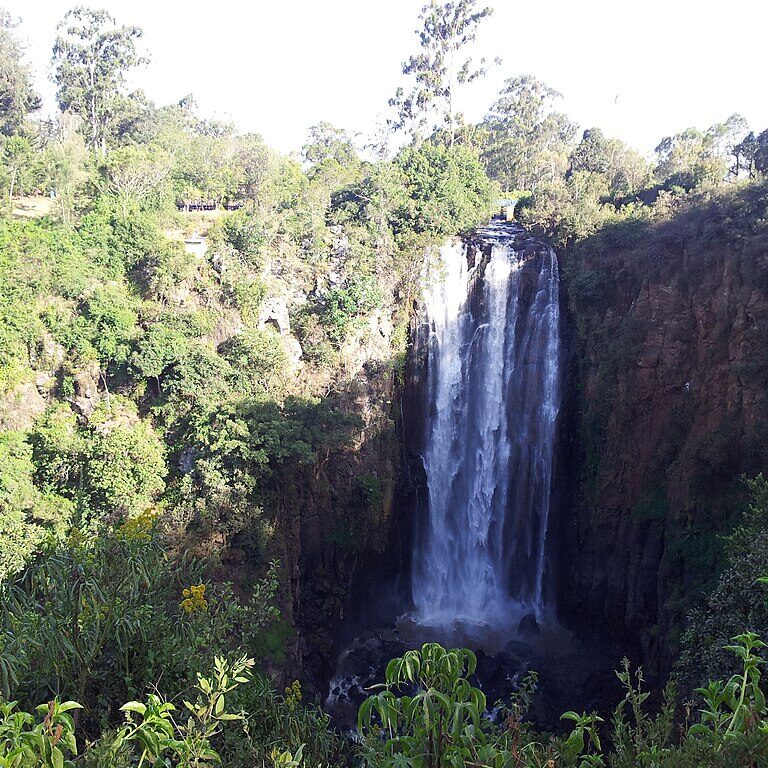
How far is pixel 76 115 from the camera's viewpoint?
32.8 meters

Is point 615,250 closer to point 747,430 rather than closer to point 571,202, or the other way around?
point 571,202

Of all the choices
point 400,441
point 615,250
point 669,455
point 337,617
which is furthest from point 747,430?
point 337,617

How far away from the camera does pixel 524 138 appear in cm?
3972

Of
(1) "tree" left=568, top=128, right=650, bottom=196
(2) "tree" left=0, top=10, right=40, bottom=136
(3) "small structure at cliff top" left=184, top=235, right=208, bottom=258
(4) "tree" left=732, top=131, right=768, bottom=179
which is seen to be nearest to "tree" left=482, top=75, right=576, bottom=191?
(1) "tree" left=568, top=128, right=650, bottom=196

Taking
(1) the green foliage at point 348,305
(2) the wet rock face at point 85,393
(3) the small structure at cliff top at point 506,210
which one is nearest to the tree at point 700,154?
(3) the small structure at cliff top at point 506,210

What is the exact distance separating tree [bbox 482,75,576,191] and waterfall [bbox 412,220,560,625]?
1577 centimetres

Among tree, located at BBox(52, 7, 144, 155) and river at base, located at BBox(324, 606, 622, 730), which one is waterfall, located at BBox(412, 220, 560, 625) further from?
tree, located at BBox(52, 7, 144, 155)

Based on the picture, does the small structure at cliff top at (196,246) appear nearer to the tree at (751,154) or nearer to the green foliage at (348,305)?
the green foliage at (348,305)

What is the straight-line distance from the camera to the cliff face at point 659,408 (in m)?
14.3

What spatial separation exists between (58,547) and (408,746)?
4.50 metres

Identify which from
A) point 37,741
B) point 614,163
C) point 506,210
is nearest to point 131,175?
point 506,210

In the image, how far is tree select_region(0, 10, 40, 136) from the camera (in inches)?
1228

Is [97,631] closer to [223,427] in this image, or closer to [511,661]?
[223,427]

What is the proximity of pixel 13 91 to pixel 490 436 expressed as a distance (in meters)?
30.8
